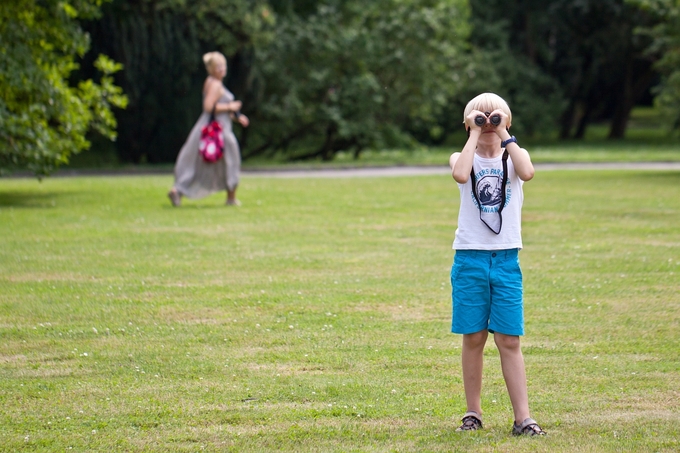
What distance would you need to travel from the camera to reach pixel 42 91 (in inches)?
693

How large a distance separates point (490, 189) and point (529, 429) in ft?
4.00


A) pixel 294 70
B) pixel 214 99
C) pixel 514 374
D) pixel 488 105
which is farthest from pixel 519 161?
pixel 294 70

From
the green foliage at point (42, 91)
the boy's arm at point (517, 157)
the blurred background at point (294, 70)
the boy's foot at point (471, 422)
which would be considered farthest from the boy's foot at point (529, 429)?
the blurred background at point (294, 70)

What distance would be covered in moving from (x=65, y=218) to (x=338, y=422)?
10.7m

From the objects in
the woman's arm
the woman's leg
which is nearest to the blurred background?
the woman's leg

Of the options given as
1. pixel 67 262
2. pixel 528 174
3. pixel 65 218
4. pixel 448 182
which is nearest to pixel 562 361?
pixel 528 174

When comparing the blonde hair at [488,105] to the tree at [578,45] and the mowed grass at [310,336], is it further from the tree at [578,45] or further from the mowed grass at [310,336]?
the tree at [578,45]

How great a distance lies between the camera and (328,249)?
11836mm

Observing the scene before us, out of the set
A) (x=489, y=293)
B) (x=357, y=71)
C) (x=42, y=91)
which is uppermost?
(x=357, y=71)

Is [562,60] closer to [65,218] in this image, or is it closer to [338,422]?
[65,218]

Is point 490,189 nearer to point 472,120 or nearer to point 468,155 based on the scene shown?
point 468,155

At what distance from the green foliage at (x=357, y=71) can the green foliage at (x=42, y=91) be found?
1251 centimetres

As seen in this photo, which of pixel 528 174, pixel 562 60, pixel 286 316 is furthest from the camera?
pixel 562 60

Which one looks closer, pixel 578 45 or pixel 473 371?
pixel 473 371
